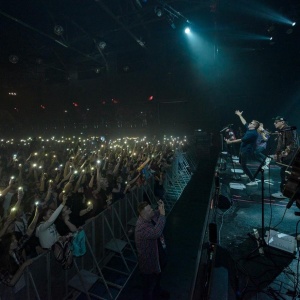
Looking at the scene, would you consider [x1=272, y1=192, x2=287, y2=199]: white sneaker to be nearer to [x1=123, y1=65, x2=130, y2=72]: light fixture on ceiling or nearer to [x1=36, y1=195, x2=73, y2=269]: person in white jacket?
[x1=36, y1=195, x2=73, y2=269]: person in white jacket

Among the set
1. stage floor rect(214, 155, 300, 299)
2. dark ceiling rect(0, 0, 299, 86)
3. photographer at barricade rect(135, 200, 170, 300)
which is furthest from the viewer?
dark ceiling rect(0, 0, 299, 86)

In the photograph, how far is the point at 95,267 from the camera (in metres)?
4.78

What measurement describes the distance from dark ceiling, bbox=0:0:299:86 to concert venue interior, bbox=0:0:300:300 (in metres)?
0.08

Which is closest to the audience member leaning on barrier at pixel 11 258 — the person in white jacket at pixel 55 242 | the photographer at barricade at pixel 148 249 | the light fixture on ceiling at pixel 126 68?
the person in white jacket at pixel 55 242

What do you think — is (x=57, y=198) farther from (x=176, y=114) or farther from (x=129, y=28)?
(x=176, y=114)

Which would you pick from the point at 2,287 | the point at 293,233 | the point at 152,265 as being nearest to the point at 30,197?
the point at 2,287

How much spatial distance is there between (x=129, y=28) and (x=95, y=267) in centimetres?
1105

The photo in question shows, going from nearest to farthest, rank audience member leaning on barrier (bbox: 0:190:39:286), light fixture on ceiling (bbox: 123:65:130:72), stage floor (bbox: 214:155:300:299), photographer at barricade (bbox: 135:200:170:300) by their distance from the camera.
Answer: audience member leaning on barrier (bbox: 0:190:39:286)
photographer at barricade (bbox: 135:200:170:300)
stage floor (bbox: 214:155:300:299)
light fixture on ceiling (bbox: 123:65:130:72)

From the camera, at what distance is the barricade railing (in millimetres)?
3368

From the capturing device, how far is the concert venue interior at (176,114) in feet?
13.3

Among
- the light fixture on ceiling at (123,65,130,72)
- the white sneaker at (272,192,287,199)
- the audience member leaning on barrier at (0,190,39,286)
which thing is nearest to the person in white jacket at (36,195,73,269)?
the audience member leaning on barrier at (0,190,39,286)

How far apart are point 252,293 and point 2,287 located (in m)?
3.92

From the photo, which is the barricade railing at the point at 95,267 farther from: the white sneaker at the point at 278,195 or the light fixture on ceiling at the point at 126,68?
the light fixture on ceiling at the point at 126,68

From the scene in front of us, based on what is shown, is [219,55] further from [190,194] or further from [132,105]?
[190,194]
